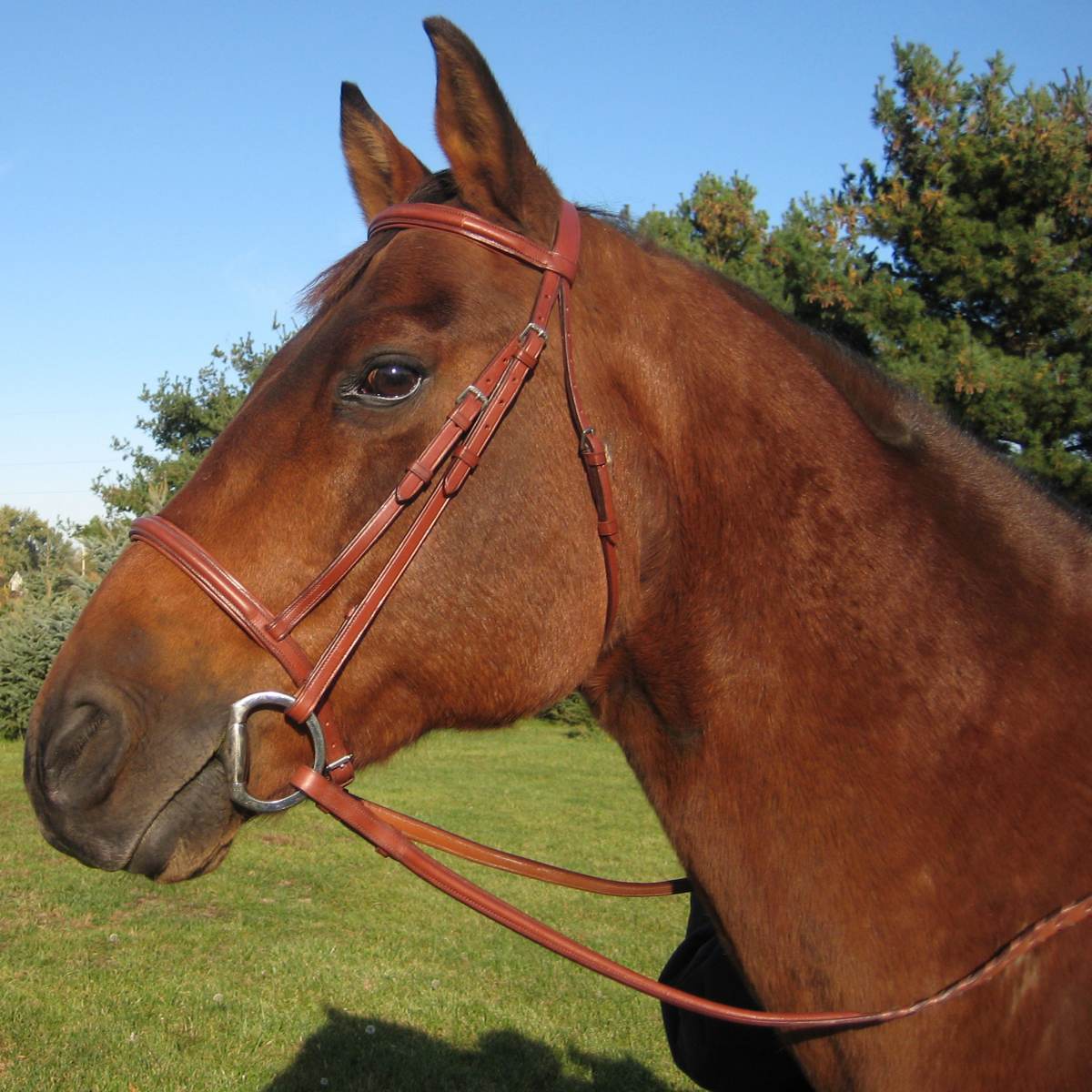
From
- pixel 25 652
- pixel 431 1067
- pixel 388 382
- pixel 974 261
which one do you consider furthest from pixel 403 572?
pixel 25 652

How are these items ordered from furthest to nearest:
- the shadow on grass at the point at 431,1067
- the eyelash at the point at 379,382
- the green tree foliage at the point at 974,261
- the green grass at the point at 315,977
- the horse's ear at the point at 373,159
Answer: the green tree foliage at the point at 974,261
the green grass at the point at 315,977
the shadow on grass at the point at 431,1067
the horse's ear at the point at 373,159
the eyelash at the point at 379,382

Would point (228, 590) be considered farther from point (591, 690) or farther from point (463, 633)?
point (591, 690)

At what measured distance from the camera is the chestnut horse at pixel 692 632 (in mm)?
1823

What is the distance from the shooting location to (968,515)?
2.14 meters

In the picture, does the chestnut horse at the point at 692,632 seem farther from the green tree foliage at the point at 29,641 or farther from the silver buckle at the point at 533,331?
the green tree foliage at the point at 29,641

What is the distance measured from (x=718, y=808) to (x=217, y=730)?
3.24 feet

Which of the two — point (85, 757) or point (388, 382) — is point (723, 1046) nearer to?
point (85, 757)

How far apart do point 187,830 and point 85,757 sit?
23 centimetres

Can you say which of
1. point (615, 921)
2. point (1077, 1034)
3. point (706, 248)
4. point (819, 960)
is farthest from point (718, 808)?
point (706, 248)

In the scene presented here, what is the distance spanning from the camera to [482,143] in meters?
2.13

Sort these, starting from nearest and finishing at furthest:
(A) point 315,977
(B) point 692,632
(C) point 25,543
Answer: (B) point 692,632 < (A) point 315,977 < (C) point 25,543

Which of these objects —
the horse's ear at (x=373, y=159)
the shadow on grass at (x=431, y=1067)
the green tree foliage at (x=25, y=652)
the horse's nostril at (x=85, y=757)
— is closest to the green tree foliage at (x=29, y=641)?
the green tree foliage at (x=25, y=652)

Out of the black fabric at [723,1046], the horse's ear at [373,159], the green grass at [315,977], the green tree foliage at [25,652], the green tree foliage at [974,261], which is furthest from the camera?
the green tree foliage at [25,652]

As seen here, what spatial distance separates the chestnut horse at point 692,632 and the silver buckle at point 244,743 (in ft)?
0.09
